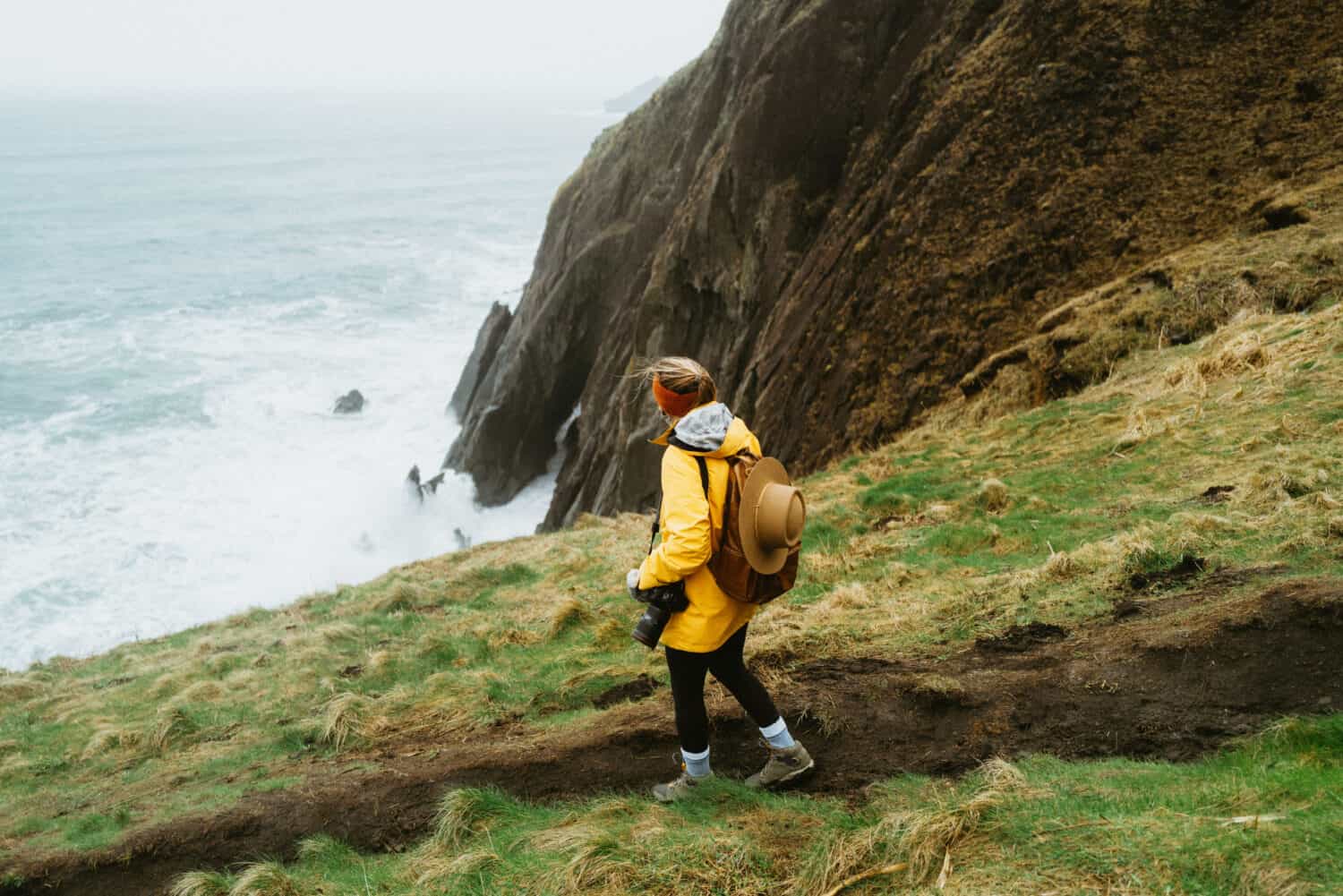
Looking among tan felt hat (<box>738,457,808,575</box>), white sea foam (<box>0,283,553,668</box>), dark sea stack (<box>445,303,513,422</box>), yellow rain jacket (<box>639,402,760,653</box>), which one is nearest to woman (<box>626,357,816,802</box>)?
yellow rain jacket (<box>639,402,760,653</box>)

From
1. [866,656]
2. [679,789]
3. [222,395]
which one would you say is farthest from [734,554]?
[222,395]

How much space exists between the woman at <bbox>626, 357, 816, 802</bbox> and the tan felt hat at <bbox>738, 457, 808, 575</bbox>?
0.14 metres

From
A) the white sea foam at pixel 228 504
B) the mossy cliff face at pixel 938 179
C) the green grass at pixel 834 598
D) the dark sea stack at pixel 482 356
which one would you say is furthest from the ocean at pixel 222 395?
the green grass at pixel 834 598

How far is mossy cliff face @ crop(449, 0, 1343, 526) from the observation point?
575 inches

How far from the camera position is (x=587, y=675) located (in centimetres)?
766

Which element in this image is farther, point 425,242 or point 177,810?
point 425,242

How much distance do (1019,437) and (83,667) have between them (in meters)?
13.9

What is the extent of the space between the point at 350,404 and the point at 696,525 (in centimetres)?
4364

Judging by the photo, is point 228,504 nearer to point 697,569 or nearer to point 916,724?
point 916,724

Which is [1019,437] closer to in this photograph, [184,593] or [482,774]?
[482,774]

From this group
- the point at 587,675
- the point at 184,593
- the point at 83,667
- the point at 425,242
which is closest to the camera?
the point at 587,675

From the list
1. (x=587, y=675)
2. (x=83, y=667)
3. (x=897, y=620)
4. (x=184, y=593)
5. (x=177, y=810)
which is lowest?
(x=184, y=593)

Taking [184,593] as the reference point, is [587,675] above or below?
above

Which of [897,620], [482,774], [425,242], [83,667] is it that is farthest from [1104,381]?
[425,242]
